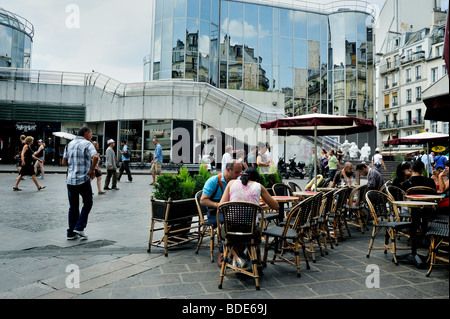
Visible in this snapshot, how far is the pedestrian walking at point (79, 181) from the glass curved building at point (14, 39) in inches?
1068

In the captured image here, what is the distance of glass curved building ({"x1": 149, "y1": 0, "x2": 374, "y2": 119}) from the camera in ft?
91.5

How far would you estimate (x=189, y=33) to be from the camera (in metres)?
27.8

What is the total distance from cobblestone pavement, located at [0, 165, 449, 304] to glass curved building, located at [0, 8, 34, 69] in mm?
27560

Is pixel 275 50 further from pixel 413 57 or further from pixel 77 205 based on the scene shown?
pixel 77 205

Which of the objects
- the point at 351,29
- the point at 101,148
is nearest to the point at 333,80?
the point at 351,29

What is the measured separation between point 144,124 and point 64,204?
1353cm

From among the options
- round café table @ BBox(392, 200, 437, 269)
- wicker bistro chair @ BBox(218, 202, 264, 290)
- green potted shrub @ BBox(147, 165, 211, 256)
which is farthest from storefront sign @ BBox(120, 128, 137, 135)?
round café table @ BBox(392, 200, 437, 269)

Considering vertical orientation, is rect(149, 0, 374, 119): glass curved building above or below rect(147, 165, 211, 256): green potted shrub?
above

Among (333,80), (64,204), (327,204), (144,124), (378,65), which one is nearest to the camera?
(327,204)

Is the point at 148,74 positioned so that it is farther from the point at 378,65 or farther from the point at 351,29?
the point at 378,65

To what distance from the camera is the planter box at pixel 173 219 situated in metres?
4.86

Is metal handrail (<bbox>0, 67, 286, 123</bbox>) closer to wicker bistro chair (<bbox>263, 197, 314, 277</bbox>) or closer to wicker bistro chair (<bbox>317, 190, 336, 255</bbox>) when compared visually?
wicker bistro chair (<bbox>317, 190, 336, 255</bbox>)

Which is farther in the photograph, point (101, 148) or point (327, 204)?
point (101, 148)
